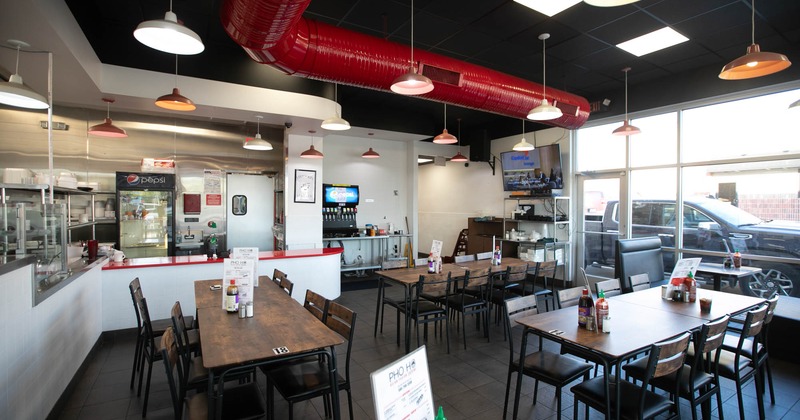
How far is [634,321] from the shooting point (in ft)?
9.21

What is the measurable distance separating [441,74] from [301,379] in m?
3.36

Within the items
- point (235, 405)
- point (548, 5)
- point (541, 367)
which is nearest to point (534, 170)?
point (548, 5)

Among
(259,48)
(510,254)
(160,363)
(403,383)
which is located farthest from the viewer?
(510,254)

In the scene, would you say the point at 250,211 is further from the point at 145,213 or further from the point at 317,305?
the point at 317,305

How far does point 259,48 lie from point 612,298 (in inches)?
148

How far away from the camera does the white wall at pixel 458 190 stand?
790cm

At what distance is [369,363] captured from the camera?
3814mm

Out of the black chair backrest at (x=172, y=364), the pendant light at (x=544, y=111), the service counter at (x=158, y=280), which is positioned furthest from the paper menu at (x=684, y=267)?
the service counter at (x=158, y=280)

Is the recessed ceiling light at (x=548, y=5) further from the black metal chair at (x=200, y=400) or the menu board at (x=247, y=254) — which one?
the black metal chair at (x=200, y=400)

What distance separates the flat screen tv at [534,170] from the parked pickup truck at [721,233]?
1.09m

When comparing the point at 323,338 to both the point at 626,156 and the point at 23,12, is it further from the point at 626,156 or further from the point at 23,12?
the point at 626,156

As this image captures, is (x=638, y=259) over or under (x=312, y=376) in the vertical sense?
over

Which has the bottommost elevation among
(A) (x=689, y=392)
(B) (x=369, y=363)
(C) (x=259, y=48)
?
(B) (x=369, y=363)

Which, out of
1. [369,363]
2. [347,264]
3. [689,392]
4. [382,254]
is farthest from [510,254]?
[689,392]
